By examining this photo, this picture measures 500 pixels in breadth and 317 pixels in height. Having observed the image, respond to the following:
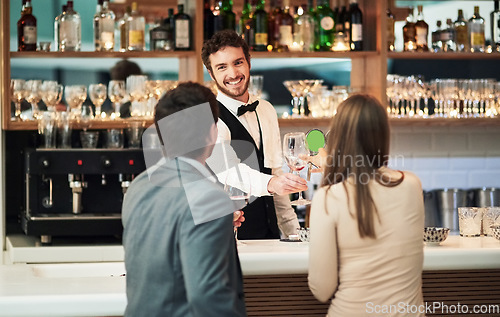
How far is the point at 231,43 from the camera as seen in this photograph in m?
3.28

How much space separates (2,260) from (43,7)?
1491mm

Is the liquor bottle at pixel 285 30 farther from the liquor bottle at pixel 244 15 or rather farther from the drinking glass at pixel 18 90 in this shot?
the drinking glass at pixel 18 90

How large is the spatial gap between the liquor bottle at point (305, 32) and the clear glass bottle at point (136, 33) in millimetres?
880

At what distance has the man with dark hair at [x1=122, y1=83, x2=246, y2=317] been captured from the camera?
167 centimetres

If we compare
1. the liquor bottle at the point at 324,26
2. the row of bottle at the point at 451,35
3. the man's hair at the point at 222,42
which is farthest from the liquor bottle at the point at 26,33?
the row of bottle at the point at 451,35

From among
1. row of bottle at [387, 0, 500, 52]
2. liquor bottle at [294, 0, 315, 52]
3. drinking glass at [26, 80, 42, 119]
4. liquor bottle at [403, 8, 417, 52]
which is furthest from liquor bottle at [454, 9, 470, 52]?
drinking glass at [26, 80, 42, 119]

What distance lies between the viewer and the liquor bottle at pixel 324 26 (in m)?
4.40

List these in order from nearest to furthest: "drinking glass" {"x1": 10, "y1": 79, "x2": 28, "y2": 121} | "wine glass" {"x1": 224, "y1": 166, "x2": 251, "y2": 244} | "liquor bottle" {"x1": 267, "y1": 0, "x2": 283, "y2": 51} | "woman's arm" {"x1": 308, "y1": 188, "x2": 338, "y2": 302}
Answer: "woman's arm" {"x1": 308, "y1": 188, "x2": 338, "y2": 302} < "wine glass" {"x1": 224, "y1": 166, "x2": 251, "y2": 244} < "drinking glass" {"x1": 10, "y1": 79, "x2": 28, "y2": 121} < "liquor bottle" {"x1": 267, "y1": 0, "x2": 283, "y2": 51}

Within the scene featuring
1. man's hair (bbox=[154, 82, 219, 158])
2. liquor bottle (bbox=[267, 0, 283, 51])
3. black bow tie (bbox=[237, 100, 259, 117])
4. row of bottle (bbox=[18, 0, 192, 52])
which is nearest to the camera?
man's hair (bbox=[154, 82, 219, 158])

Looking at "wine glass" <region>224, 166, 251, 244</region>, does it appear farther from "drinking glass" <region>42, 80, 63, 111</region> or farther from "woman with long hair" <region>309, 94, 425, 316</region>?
"drinking glass" <region>42, 80, 63, 111</region>

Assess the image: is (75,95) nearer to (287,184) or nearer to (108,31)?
(108,31)

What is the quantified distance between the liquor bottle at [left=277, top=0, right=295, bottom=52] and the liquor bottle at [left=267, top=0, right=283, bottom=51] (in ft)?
0.06

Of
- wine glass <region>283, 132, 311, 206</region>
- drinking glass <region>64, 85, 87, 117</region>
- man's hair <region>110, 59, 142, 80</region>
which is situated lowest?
wine glass <region>283, 132, 311, 206</region>

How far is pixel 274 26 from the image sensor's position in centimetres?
Result: 439
